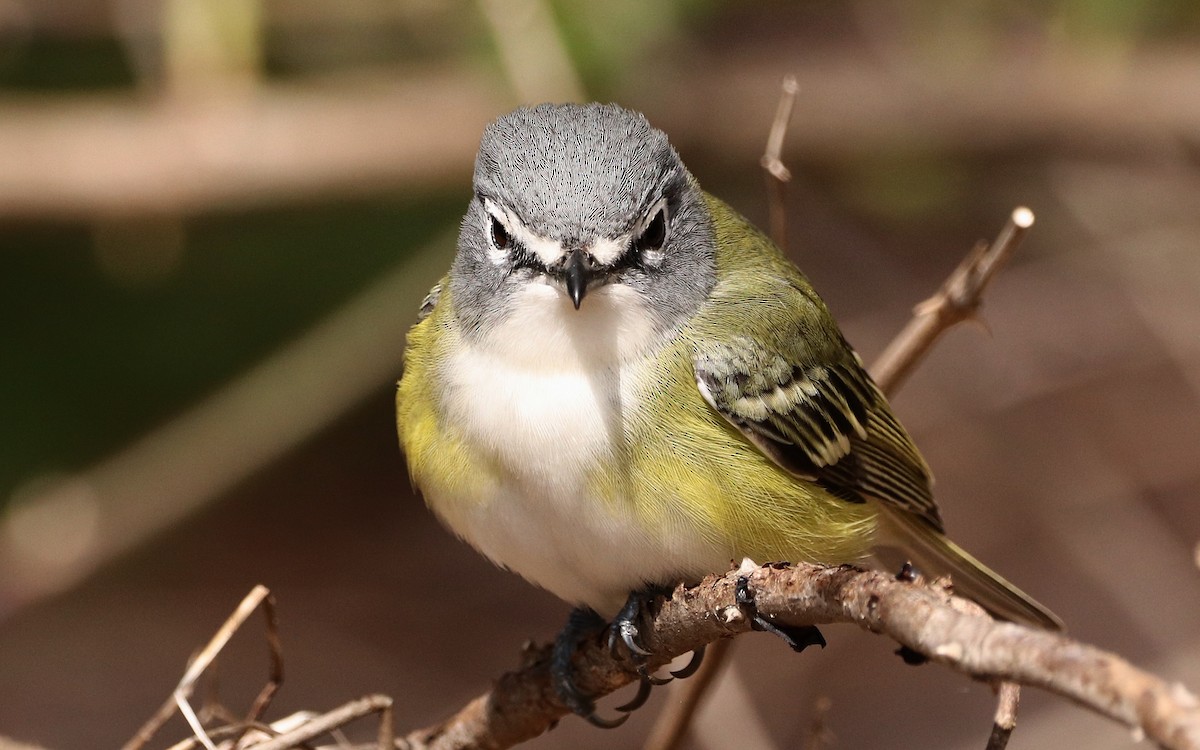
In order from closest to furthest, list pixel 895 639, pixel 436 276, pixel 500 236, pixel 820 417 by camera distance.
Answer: pixel 895 639, pixel 500 236, pixel 820 417, pixel 436 276

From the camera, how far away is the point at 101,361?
6414 millimetres

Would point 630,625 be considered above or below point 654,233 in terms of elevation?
below

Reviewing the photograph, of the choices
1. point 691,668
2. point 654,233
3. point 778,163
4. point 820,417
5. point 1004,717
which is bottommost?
point 1004,717

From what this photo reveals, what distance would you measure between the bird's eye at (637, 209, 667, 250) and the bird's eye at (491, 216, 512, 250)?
31cm

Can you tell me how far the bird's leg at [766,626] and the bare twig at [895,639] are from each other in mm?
16

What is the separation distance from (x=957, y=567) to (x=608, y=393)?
1289 millimetres

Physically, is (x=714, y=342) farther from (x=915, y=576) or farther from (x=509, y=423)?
(x=915, y=576)

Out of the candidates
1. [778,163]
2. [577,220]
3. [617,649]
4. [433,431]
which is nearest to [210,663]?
[433,431]

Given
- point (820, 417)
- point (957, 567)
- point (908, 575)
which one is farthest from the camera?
point (957, 567)

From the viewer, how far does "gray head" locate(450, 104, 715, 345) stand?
9.64ft

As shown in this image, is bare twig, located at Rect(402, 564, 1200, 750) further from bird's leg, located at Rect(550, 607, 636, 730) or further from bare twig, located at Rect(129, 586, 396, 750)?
bare twig, located at Rect(129, 586, 396, 750)

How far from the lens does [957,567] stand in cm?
369

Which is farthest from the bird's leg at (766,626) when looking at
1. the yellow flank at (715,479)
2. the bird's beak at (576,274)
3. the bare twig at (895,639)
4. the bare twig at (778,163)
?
the bare twig at (778,163)

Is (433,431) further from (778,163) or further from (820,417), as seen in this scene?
(778,163)
